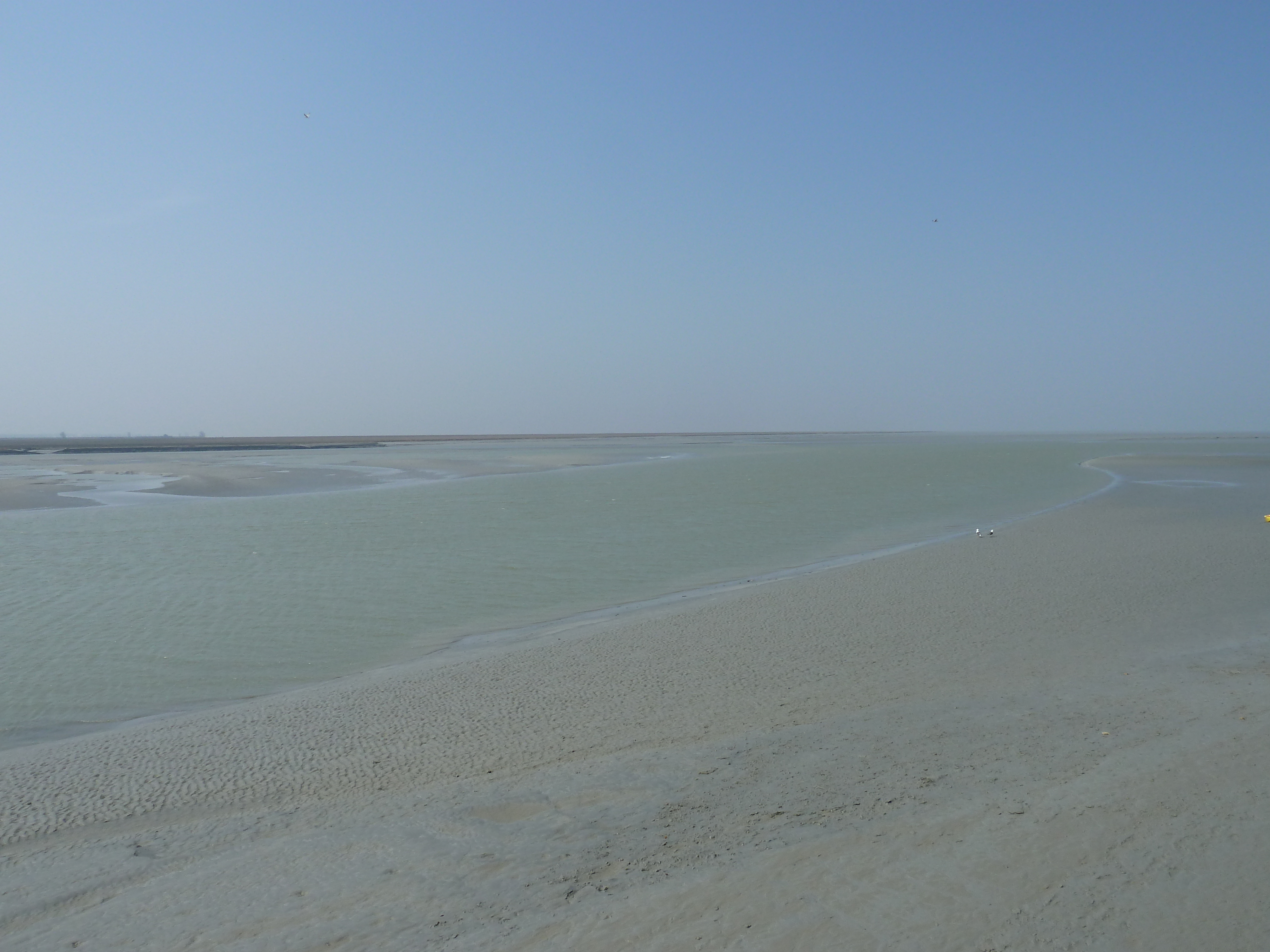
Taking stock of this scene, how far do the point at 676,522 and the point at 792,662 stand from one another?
1201 centimetres

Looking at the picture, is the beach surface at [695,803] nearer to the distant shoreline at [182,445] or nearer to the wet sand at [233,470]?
the wet sand at [233,470]

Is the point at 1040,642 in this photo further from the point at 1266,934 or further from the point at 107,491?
the point at 107,491

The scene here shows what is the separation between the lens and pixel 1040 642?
7.94m

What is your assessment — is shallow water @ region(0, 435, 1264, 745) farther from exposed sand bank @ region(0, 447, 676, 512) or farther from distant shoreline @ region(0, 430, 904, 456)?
distant shoreline @ region(0, 430, 904, 456)

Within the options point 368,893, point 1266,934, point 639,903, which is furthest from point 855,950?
point 368,893

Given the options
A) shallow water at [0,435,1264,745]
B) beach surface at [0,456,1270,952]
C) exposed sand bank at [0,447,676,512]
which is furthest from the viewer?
exposed sand bank at [0,447,676,512]

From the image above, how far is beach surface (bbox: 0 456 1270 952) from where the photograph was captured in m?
3.48

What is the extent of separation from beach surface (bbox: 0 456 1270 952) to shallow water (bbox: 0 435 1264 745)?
1.37 m

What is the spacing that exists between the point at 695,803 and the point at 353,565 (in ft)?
34.2

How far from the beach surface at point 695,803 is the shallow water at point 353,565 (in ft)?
4.49

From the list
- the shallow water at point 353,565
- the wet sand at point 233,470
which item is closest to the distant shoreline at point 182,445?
the wet sand at point 233,470

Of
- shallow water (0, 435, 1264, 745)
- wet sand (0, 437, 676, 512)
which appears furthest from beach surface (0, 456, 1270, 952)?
wet sand (0, 437, 676, 512)

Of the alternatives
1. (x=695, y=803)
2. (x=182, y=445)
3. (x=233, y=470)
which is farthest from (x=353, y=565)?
(x=182, y=445)

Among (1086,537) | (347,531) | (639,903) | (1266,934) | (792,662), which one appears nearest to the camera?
(1266,934)
